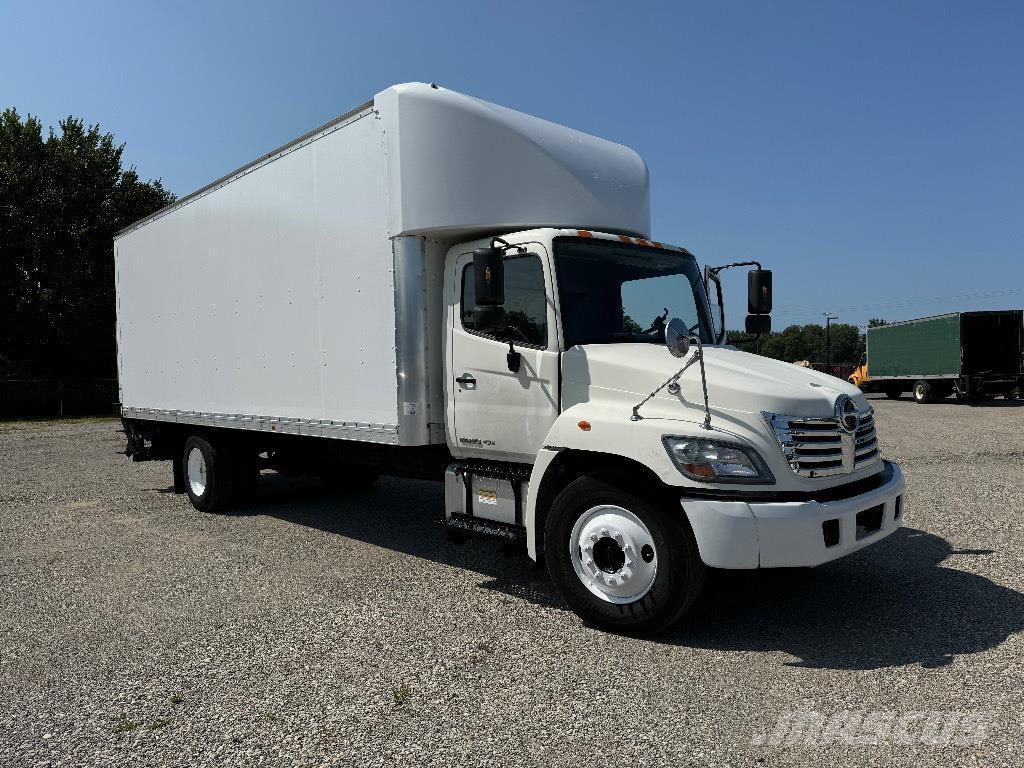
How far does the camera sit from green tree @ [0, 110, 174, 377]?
3350 centimetres

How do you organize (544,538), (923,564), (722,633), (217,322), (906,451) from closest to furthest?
(722,633) → (544,538) → (923,564) → (217,322) → (906,451)

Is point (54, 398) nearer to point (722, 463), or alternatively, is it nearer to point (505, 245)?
point (505, 245)

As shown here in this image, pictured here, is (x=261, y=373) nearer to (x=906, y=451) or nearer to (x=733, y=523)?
(x=733, y=523)

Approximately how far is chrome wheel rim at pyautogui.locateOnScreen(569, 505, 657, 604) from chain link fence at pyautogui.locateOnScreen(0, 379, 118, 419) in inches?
1188

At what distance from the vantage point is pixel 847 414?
464 cm

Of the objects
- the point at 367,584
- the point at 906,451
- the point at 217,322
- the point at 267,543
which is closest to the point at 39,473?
the point at 217,322

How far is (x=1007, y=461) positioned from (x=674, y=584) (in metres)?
10.6

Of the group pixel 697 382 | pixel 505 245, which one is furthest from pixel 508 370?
pixel 697 382

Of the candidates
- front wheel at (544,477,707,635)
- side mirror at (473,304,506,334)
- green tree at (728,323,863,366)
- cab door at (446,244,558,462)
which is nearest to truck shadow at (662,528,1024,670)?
front wheel at (544,477,707,635)

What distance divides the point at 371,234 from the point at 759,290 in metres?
3.23

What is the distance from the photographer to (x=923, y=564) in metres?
6.09

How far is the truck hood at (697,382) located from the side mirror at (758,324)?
916 mm

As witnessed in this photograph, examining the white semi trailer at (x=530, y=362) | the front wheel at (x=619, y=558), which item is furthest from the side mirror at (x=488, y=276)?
the front wheel at (x=619, y=558)

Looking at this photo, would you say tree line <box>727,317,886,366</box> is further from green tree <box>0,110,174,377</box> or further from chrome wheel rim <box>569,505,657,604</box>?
chrome wheel rim <box>569,505,657,604</box>
